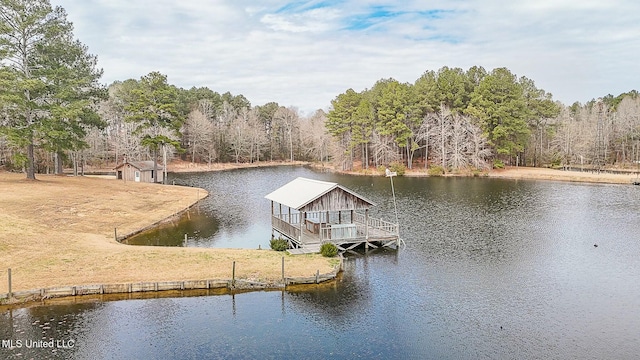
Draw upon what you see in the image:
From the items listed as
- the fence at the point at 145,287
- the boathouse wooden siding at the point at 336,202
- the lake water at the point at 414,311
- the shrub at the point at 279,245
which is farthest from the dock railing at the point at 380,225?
the fence at the point at 145,287

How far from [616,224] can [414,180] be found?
38590mm

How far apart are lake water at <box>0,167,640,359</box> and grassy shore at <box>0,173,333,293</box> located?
2375 mm

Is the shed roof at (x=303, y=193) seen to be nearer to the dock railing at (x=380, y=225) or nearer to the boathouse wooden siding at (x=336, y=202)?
the boathouse wooden siding at (x=336, y=202)

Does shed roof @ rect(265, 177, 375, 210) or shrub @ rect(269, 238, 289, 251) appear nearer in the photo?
shrub @ rect(269, 238, 289, 251)

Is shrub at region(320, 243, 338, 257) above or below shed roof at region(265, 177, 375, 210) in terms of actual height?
below

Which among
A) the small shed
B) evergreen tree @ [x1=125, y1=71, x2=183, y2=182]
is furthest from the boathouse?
the small shed

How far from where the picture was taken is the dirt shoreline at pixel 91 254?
25.6 meters

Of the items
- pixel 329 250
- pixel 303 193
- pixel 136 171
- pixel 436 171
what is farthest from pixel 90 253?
pixel 436 171

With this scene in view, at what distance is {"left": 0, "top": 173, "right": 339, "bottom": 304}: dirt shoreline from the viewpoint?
25609 millimetres

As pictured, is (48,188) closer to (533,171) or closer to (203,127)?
(203,127)

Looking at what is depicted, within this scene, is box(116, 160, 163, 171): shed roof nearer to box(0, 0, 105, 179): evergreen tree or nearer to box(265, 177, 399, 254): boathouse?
box(0, 0, 105, 179): evergreen tree

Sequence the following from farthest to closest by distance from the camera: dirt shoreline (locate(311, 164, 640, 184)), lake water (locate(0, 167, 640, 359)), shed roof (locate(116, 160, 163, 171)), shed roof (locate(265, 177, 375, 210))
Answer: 1. dirt shoreline (locate(311, 164, 640, 184))
2. shed roof (locate(116, 160, 163, 171))
3. shed roof (locate(265, 177, 375, 210))
4. lake water (locate(0, 167, 640, 359))

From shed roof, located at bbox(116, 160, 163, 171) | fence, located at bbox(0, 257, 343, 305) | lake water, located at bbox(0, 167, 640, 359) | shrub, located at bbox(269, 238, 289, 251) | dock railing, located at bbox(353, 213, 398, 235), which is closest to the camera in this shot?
lake water, located at bbox(0, 167, 640, 359)

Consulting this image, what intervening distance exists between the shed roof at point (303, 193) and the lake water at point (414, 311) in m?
4.06
